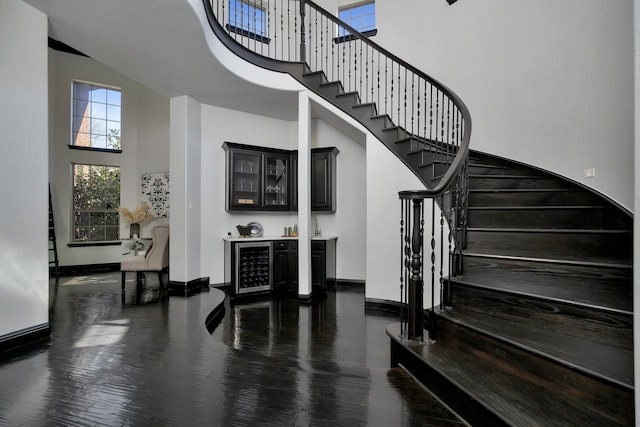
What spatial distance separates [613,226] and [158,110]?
7.73 meters

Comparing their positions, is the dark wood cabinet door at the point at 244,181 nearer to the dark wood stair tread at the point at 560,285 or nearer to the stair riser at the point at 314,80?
the stair riser at the point at 314,80

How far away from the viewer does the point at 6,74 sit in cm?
282

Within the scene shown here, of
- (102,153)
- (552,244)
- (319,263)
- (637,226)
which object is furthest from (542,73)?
(102,153)

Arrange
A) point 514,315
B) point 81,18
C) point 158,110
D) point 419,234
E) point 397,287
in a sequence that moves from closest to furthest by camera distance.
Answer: point 514,315, point 419,234, point 81,18, point 397,287, point 158,110

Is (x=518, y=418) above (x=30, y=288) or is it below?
below

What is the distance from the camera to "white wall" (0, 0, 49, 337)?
2.81 metres

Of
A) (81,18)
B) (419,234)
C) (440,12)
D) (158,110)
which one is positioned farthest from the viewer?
(158,110)

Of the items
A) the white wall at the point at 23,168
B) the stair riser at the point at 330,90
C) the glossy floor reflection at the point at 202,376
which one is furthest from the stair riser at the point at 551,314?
the white wall at the point at 23,168

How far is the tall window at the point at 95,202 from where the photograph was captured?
6.92 meters

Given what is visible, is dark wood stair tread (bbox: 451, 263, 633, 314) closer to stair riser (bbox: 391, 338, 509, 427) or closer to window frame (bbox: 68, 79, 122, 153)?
stair riser (bbox: 391, 338, 509, 427)

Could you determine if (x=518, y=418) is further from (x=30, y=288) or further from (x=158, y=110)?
(x=158, y=110)

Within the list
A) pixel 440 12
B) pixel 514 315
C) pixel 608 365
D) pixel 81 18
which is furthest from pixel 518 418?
pixel 440 12

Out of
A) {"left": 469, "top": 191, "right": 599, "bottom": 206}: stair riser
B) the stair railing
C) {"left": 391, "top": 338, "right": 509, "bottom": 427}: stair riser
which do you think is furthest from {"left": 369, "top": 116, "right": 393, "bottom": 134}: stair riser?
{"left": 391, "top": 338, "right": 509, "bottom": 427}: stair riser

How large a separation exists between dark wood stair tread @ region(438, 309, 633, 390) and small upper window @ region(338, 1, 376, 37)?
556 cm
